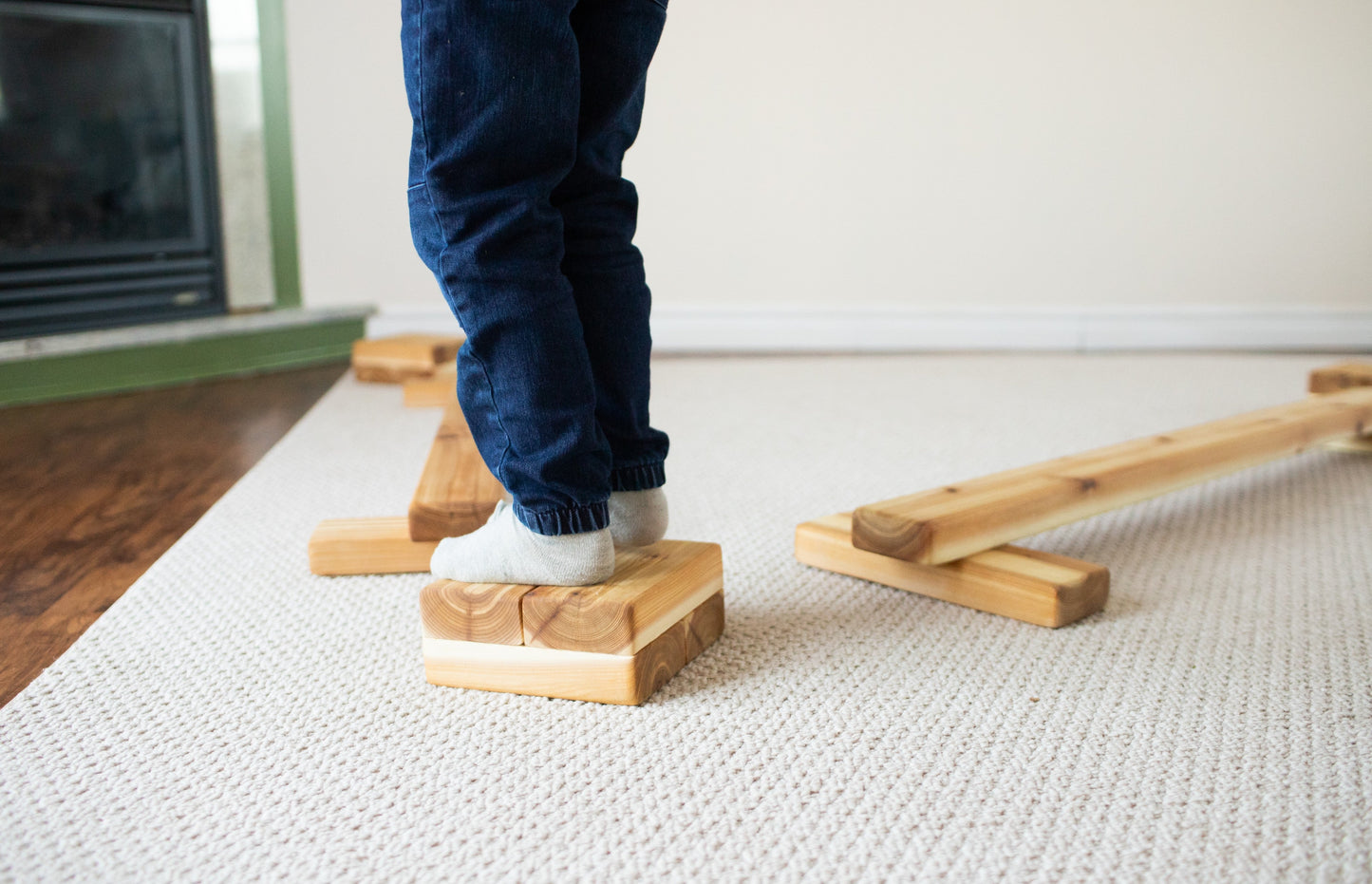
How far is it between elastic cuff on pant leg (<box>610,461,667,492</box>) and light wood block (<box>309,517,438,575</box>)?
24 centimetres

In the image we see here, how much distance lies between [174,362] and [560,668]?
1565mm

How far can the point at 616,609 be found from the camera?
2.31 feet

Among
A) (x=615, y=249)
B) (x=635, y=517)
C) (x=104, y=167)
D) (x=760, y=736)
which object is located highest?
(x=104, y=167)

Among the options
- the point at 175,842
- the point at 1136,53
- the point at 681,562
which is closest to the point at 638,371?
the point at 681,562

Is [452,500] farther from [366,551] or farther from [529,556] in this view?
[529,556]

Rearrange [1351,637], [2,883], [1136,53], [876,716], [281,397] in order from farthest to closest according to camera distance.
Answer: [1136,53], [281,397], [1351,637], [876,716], [2,883]

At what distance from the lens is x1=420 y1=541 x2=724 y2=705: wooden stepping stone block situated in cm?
71

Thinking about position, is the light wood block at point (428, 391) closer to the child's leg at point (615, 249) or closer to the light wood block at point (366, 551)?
the light wood block at point (366, 551)

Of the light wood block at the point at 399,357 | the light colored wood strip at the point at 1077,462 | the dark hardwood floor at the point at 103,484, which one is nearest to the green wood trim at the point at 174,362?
the dark hardwood floor at the point at 103,484

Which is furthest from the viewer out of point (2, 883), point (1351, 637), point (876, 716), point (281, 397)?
point (281, 397)

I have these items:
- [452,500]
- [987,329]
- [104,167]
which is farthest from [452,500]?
[987,329]

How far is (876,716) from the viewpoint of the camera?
2.31 ft

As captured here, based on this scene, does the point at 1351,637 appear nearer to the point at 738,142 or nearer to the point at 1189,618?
the point at 1189,618

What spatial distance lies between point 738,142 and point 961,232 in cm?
54
